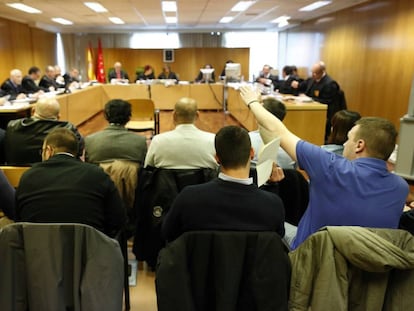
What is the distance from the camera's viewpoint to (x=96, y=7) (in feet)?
29.1

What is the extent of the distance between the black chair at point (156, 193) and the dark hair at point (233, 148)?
822 mm

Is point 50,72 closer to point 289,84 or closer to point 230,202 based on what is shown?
point 289,84

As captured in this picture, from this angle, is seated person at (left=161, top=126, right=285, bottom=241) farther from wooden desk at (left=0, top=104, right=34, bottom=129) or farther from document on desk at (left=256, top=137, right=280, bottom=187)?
wooden desk at (left=0, top=104, right=34, bottom=129)

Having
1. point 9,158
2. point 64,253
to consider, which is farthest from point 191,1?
point 64,253

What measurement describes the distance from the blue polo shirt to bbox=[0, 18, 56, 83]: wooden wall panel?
1056 centimetres

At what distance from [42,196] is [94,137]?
107cm

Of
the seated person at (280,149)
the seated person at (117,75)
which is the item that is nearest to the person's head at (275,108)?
the seated person at (280,149)

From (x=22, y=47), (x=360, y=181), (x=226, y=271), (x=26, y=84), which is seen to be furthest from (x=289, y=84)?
(x=22, y=47)

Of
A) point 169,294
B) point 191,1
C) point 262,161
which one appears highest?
point 191,1

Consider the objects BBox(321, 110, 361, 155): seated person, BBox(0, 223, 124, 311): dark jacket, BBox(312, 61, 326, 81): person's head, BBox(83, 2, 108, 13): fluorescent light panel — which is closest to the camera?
BBox(0, 223, 124, 311): dark jacket

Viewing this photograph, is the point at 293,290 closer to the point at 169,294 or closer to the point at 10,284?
the point at 169,294

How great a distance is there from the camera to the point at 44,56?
43.3ft

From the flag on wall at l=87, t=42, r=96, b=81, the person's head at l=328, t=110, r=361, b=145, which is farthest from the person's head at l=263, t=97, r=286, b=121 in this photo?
the flag on wall at l=87, t=42, r=96, b=81

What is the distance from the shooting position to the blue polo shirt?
1572 mm
